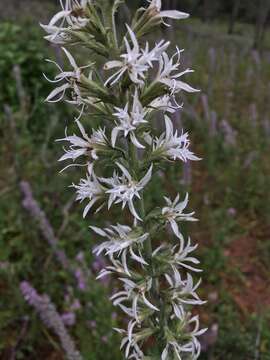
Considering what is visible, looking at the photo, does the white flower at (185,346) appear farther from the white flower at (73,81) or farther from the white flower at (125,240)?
the white flower at (73,81)

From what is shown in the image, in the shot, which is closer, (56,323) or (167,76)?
(167,76)

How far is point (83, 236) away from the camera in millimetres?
4160

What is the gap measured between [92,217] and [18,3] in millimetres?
10261

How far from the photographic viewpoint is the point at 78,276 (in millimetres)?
3412

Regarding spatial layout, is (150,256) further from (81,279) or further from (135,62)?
(81,279)

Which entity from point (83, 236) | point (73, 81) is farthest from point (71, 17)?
point (83, 236)

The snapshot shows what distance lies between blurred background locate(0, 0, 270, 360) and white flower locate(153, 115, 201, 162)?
126cm

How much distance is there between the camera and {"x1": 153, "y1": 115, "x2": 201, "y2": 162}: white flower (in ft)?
6.05

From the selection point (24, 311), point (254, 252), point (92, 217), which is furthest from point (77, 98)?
point (254, 252)

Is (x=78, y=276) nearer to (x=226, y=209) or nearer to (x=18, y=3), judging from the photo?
(x=226, y=209)

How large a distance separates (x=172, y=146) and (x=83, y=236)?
7.97 ft

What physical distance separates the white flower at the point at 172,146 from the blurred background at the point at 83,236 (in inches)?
→ 49.5

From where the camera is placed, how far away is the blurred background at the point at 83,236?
3342 millimetres

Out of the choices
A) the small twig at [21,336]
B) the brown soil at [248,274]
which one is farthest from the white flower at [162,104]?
the brown soil at [248,274]
